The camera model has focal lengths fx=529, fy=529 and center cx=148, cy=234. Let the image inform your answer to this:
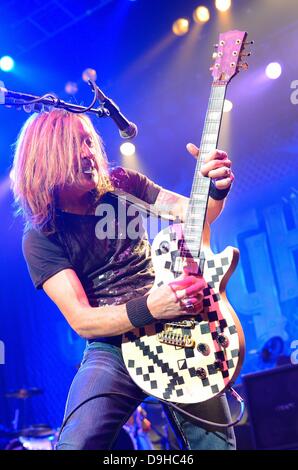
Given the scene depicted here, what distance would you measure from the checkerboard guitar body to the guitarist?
0.27ft

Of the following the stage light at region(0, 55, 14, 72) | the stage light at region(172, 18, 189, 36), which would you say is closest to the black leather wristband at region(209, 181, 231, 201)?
the stage light at region(172, 18, 189, 36)

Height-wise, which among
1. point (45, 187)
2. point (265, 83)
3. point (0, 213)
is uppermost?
point (265, 83)

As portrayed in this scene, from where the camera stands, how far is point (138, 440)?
6297mm

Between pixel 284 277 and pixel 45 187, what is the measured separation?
467 cm

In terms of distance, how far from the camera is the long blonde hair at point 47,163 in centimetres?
292

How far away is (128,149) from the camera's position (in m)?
7.80

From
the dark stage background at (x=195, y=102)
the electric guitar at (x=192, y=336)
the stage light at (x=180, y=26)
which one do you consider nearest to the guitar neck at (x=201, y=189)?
the electric guitar at (x=192, y=336)

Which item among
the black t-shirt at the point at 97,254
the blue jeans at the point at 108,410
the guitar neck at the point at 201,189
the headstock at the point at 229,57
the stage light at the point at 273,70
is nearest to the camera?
the blue jeans at the point at 108,410

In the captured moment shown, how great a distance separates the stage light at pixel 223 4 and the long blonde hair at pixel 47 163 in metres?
4.40

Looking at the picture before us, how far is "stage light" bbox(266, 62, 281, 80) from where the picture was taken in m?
6.93

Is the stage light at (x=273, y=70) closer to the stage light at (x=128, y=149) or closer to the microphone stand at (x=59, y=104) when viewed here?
the stage light at (x=128, y=149)

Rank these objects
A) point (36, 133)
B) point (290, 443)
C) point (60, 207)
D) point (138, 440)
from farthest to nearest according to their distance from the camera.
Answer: point (138, 440) < point (290, 443) < point (36, 133) < point (60, 207)
